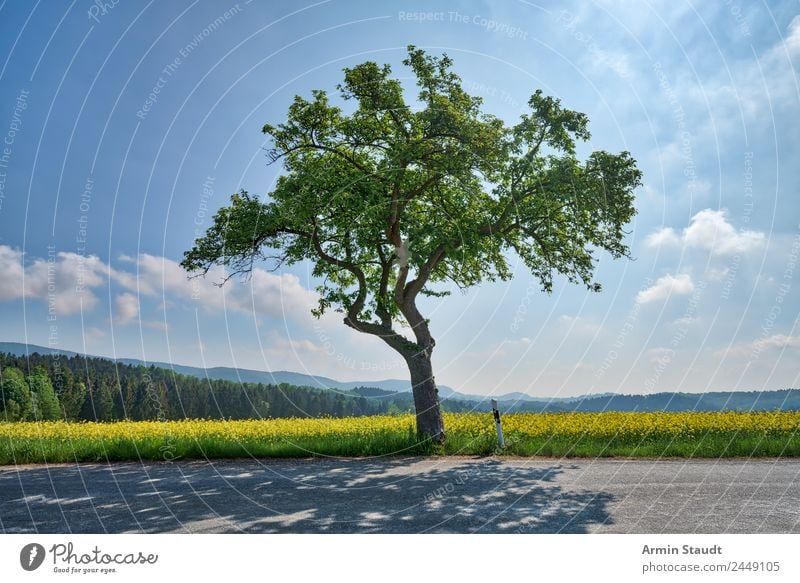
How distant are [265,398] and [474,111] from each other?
119 feet

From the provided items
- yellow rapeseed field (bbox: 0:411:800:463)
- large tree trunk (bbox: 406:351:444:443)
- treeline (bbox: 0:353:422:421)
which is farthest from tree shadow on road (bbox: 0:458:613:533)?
treeline (bbox: 0:353:422:421)

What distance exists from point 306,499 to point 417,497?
78.6 inches

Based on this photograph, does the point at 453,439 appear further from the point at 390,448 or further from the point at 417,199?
the point at 417,199

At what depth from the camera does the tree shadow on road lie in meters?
7.64

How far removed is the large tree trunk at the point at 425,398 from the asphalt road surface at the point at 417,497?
8.96 feet

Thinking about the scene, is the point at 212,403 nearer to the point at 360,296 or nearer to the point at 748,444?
the point at 360,296

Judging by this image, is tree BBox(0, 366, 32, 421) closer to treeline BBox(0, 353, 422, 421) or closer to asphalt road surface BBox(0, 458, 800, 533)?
treeline BBox(0, 353, 422, 421)

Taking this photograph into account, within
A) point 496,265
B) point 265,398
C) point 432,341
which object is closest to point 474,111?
point 496,265

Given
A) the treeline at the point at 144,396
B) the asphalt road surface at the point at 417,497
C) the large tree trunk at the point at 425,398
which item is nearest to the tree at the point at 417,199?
the large tree trunk at the point at 425,398

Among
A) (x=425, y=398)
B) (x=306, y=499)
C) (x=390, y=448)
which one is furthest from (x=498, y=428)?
(x=306, y=499)

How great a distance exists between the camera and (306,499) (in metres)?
9.38

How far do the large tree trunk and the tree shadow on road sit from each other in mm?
2922

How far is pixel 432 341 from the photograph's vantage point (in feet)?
60.1

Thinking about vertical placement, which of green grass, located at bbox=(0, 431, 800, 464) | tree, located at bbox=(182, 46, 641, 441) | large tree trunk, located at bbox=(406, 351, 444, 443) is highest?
tree, located at bbox=(182, 46, 641, 441)
